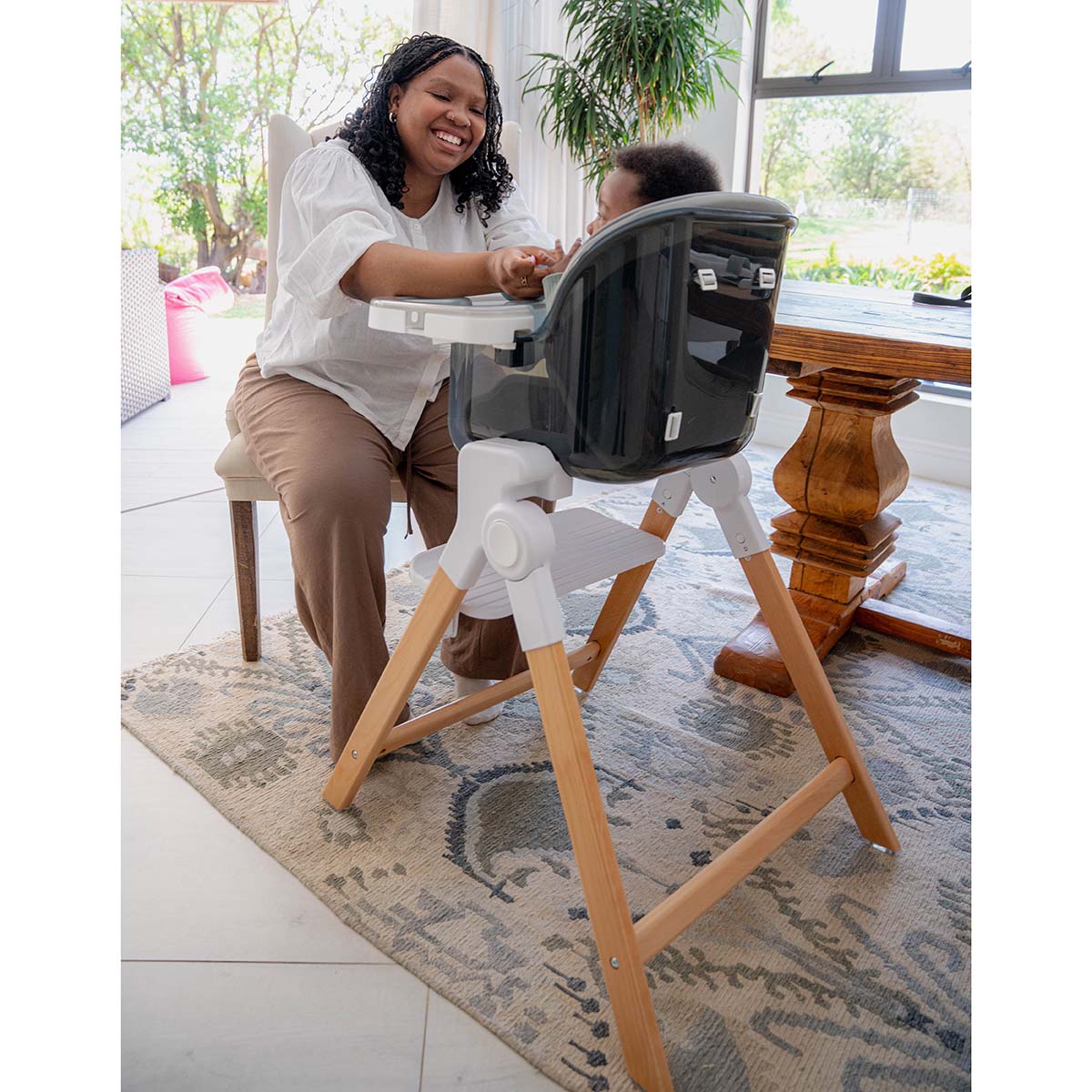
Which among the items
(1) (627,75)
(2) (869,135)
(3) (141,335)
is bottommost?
(3) (141,335)

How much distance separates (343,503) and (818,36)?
312cm

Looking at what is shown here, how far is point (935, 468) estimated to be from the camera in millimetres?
3275

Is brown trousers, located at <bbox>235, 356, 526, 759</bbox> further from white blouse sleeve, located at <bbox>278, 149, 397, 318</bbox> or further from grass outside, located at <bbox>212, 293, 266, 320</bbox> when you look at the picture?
grass outside, located at <bbox>212, 293, 266, 320</bbox>

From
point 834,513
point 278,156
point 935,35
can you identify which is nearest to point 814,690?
point 834,513

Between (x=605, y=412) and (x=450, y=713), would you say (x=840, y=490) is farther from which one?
(x=605, y=412)

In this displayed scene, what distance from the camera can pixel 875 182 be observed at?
358 centimetres

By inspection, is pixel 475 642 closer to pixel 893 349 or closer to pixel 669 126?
pixel 893 349

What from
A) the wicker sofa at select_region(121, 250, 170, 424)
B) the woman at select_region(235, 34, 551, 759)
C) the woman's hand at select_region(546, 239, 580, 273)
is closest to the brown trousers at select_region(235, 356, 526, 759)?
the woman at select_region(235, 34, 551, 759)

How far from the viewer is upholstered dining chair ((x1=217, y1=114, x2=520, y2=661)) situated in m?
1.59

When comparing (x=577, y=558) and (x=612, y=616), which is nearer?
(x=577, y=558)

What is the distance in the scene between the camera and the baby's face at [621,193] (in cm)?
127

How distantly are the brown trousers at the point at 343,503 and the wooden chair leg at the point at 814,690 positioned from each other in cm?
49

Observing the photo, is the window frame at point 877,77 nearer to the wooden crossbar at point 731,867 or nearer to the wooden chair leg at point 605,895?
the wooden crossbar at point 731,867
